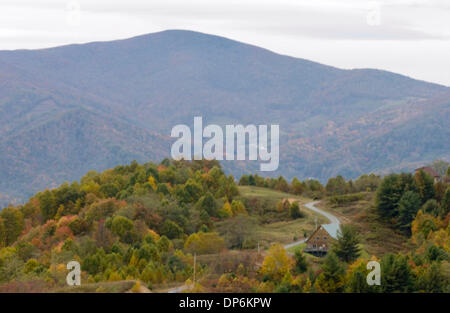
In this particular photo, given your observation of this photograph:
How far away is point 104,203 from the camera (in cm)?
9381

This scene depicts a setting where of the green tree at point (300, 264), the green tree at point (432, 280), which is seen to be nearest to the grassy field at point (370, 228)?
the green tree at point (300, 264)

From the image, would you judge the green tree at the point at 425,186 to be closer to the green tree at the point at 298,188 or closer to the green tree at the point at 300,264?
the green tree at the point at 298,188

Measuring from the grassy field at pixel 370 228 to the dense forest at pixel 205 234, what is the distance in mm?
520

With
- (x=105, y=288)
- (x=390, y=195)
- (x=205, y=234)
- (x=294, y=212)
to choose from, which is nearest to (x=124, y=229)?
(x=205, y=234)

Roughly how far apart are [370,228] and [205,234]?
18.3m

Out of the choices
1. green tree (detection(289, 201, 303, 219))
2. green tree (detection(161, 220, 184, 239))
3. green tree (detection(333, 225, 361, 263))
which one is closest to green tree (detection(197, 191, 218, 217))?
green tree (detection(161, 220, 184, 239))

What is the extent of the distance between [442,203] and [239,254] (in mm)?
28682

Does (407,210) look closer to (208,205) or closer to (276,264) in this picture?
(208,205)


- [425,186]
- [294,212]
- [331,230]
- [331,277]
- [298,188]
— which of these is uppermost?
[425,186]

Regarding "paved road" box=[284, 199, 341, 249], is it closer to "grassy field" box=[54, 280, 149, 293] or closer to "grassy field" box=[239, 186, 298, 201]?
"grassy field" box=[239, 186, 298, 201]

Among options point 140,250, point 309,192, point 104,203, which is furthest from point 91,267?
point 309,192

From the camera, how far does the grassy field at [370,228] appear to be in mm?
73938

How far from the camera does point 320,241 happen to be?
70.9 metres
